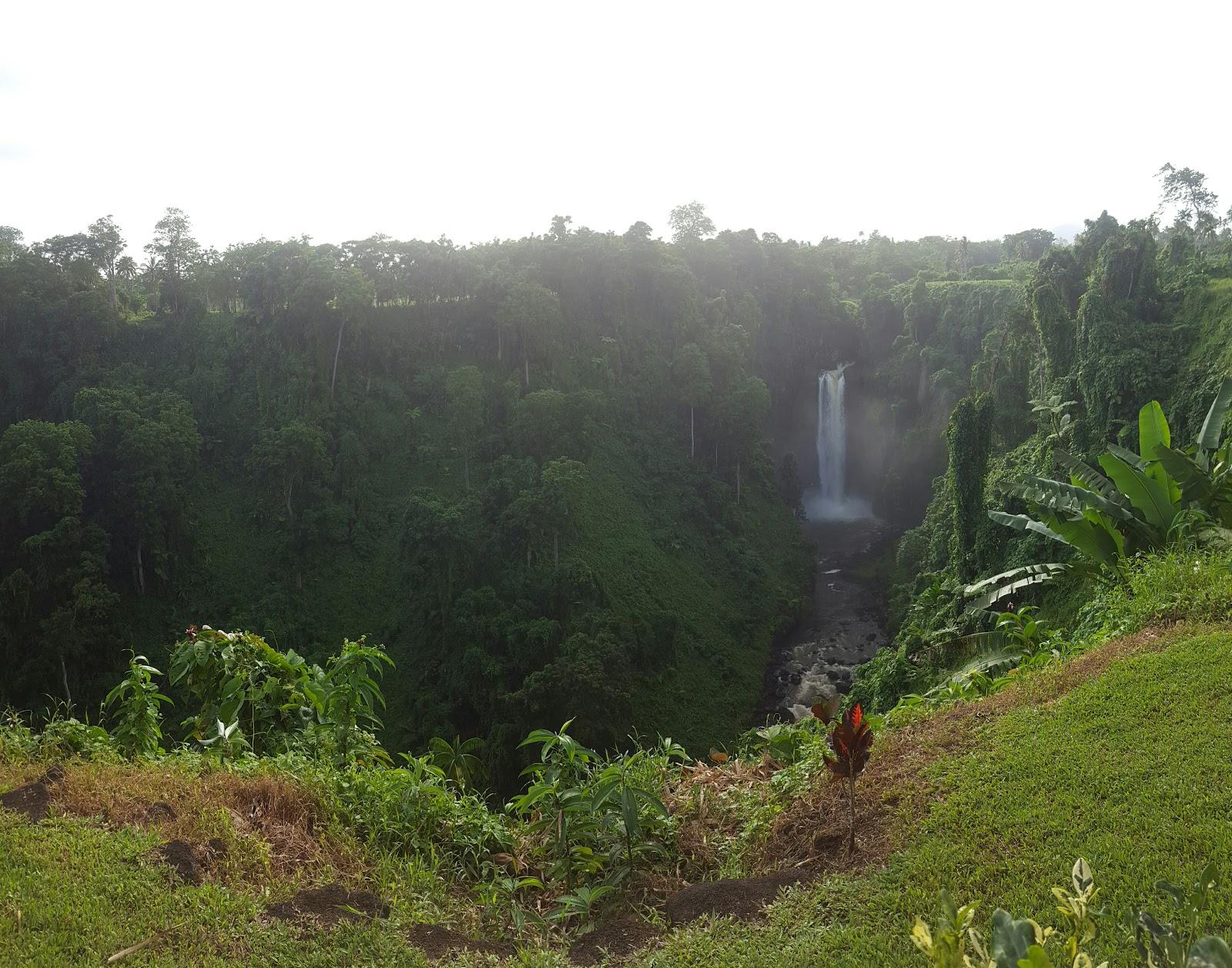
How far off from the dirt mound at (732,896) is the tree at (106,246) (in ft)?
93.8

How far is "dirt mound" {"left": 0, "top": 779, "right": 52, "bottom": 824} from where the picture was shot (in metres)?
3.74

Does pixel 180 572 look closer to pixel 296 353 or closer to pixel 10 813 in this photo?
pixel 296 353

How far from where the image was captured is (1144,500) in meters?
7.54

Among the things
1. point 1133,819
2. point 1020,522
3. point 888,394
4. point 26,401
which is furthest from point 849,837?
point 888,394

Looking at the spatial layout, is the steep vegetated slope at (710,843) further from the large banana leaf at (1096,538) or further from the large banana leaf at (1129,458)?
the large banana leaf at (1129,458)

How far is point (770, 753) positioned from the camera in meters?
4.86

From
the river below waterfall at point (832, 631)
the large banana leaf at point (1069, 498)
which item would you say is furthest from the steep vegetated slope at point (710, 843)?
the river below waterfall at point (832, 631)

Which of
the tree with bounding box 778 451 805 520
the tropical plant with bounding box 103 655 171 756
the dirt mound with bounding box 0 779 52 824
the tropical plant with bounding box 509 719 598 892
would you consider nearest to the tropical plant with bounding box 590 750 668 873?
the tropical plant with bounding box 509 719 598 892

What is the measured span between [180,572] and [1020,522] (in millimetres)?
18448

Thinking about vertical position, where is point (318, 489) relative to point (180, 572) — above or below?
above

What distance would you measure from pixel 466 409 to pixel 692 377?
294 inches

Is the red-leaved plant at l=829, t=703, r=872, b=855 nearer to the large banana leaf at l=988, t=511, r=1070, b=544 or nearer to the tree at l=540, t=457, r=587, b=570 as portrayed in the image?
the large banana leaf at l=988, t=511, r=1070, b=544

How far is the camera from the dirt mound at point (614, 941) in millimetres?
3123

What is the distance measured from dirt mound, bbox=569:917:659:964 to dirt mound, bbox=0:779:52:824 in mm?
2492
